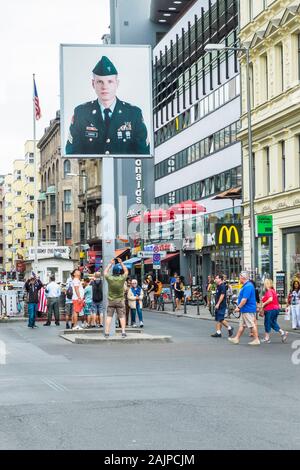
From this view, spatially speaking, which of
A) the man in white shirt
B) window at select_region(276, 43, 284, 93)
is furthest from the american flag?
the man in white shirt

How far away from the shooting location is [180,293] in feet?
155

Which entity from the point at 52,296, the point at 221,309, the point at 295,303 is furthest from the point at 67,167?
the point at 221,309

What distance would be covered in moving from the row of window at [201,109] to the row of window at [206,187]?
389cm

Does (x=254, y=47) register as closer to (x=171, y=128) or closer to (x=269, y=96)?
(x=269, y=96)

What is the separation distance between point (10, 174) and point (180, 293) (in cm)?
13320

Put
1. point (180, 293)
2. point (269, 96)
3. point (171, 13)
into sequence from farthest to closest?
point (171, 13), point (180, 293), point (269, 96)

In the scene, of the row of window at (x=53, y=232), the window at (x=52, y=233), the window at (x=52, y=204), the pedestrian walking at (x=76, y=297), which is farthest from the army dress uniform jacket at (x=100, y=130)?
the window at (x=52, y=233)

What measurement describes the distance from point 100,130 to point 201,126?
105 ft

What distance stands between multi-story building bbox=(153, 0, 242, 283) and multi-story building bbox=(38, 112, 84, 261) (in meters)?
30.1

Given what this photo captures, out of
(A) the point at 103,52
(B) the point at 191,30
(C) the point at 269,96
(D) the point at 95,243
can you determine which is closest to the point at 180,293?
(C) the point at 269,96

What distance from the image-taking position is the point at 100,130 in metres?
24.4

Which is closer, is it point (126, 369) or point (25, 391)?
point (25, 391)

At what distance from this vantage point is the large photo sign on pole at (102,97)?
955 inches

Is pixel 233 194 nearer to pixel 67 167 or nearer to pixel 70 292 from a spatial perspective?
pixel 70 292
